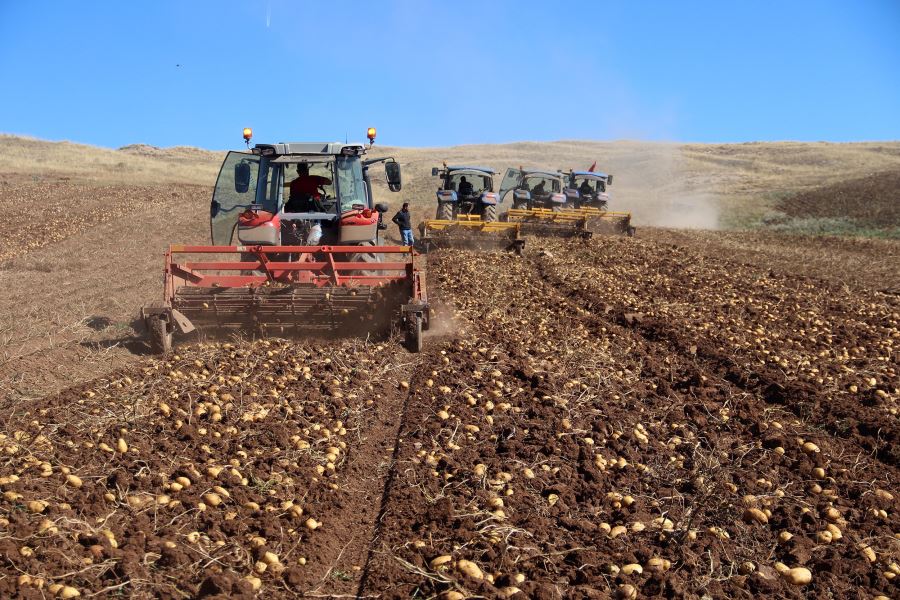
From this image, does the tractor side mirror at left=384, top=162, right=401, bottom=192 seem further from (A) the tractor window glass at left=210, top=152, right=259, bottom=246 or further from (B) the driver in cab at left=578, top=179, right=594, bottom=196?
(B) the driver in cab at left=578, top=179, right=594, bottom=196

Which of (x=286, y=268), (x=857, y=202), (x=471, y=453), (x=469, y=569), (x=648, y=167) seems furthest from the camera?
(x=648, y=167)

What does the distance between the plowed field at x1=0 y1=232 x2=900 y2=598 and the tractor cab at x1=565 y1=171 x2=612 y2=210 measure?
680 inches

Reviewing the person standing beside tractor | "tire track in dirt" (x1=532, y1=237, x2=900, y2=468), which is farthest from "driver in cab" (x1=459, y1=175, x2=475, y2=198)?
"tire track in dirt" (x1=532, y1=237, x2=900, y2=468)

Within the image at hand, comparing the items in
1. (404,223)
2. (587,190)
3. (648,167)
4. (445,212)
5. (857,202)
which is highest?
(648,167)

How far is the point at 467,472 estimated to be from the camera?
443 centimetres

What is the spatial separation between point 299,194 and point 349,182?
0.78 meters

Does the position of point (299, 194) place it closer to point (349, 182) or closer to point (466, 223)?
point (349, 182)

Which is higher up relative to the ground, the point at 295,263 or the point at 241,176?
the point at 241,176

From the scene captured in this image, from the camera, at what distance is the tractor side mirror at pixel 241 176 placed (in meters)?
9.13

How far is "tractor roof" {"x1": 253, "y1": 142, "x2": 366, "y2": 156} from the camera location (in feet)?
30.6

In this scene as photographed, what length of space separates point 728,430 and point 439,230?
13246mm

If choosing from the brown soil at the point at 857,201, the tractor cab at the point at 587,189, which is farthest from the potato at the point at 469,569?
the brown soil at the point at 857,201

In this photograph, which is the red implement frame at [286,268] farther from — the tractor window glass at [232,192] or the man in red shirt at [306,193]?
the tractor window glass at [232,192]

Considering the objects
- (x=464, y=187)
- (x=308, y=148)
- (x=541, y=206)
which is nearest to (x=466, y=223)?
(x=464, y=187)
